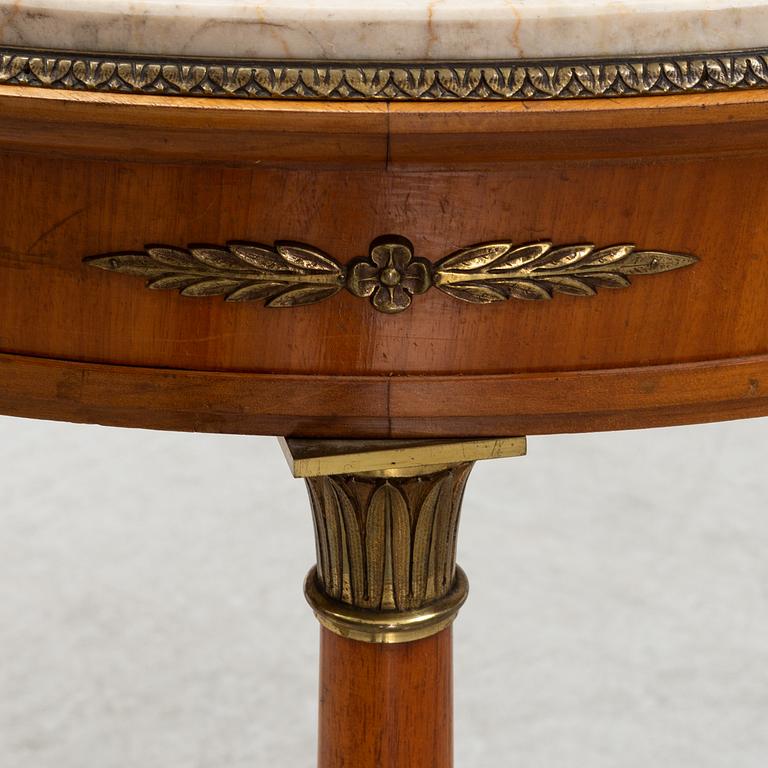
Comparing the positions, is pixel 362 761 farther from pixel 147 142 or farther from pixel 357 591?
pixel 147 142

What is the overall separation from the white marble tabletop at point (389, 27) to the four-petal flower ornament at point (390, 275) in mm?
78

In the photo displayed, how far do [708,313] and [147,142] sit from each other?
0.74 feet

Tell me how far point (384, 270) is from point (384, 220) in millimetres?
19

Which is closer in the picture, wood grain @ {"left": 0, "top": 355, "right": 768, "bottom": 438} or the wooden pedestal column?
wood grain @ {"left": 0, "top": 355, "right": 768, "bottom": 438}

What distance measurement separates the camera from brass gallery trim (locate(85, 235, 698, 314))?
0.61m

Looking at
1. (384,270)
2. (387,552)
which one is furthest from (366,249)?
(387,552)

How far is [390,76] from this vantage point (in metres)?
0.56

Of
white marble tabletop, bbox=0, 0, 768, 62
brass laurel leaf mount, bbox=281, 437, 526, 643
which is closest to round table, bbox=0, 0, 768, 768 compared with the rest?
white marble tabletop, bbox=0, 0, 768, 62

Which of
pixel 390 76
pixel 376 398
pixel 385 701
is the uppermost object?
pixel 390 76

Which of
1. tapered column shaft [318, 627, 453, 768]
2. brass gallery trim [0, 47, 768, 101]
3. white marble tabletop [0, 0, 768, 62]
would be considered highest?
white marble tabletop [0, 0, 768, 62]

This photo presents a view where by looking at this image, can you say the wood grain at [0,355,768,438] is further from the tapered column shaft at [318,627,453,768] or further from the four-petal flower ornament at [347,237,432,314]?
the tapered column shaft at [318,627,453,768]

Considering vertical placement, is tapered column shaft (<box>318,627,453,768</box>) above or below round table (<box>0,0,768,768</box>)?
below

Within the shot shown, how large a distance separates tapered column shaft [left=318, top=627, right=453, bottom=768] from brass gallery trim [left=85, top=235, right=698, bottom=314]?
0.88 feet

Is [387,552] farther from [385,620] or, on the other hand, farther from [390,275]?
[390,275]
